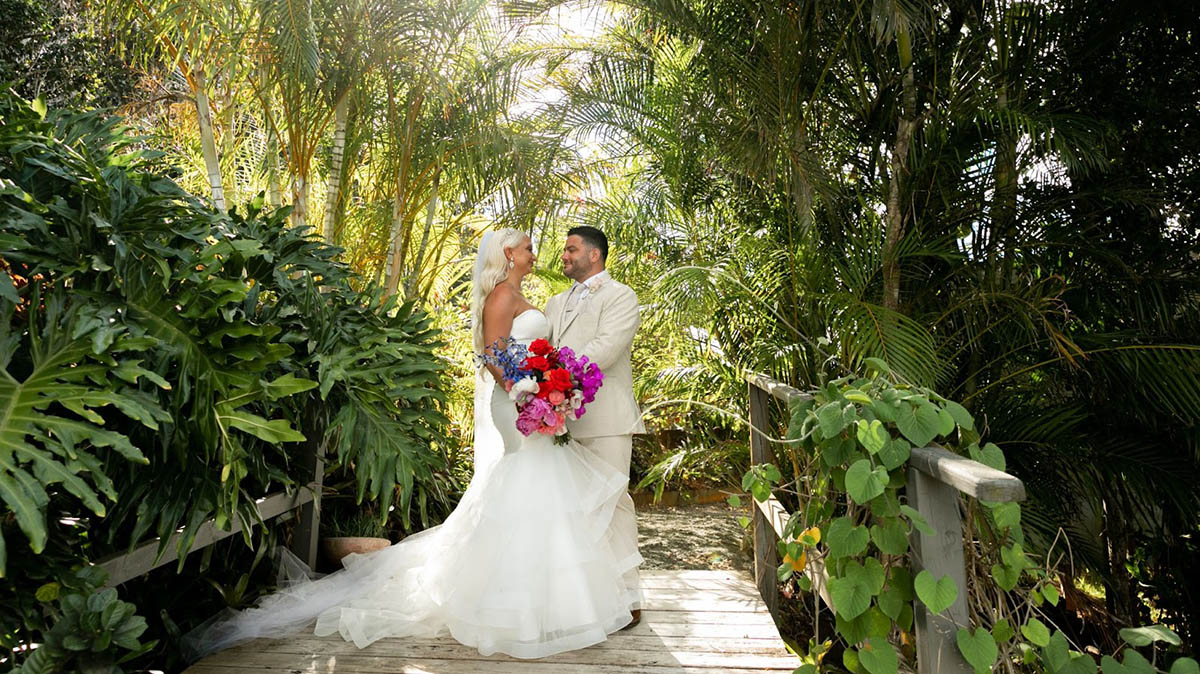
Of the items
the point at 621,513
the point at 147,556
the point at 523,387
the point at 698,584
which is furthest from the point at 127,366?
the point at 698,584

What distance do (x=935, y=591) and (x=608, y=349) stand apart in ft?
5.79

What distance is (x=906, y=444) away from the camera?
6.23 ft

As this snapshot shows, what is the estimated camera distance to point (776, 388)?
3.23 metres

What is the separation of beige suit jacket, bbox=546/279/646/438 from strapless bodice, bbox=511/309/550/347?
0.13 m

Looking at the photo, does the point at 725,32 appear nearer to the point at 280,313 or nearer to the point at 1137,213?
the point at 1137,213

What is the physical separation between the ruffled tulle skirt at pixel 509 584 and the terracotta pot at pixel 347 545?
677 millimetres

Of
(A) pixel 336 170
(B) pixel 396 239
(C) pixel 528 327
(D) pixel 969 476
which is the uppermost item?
(A) pixel 336 170

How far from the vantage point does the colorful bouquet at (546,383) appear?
9.86 feet

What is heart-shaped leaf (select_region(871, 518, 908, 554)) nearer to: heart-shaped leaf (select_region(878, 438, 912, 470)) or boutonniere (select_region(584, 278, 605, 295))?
heart-shaped leaf (select_region(878, 438, 912, 470))

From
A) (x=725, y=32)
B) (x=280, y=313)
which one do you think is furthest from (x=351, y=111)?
(x=280, y=313)

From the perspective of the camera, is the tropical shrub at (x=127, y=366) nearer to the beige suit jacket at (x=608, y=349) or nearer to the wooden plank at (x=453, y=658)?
the wooden plank at (x=453, y=658)

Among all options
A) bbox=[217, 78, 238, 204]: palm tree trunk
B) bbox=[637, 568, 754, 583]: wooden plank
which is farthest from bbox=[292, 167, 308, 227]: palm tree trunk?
bbox=[637, 568, 754, 583]: wooden plank

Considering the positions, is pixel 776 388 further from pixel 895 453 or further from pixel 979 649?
pixel 979 649

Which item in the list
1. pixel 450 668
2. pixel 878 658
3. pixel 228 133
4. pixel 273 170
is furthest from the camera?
pixel 228 133
